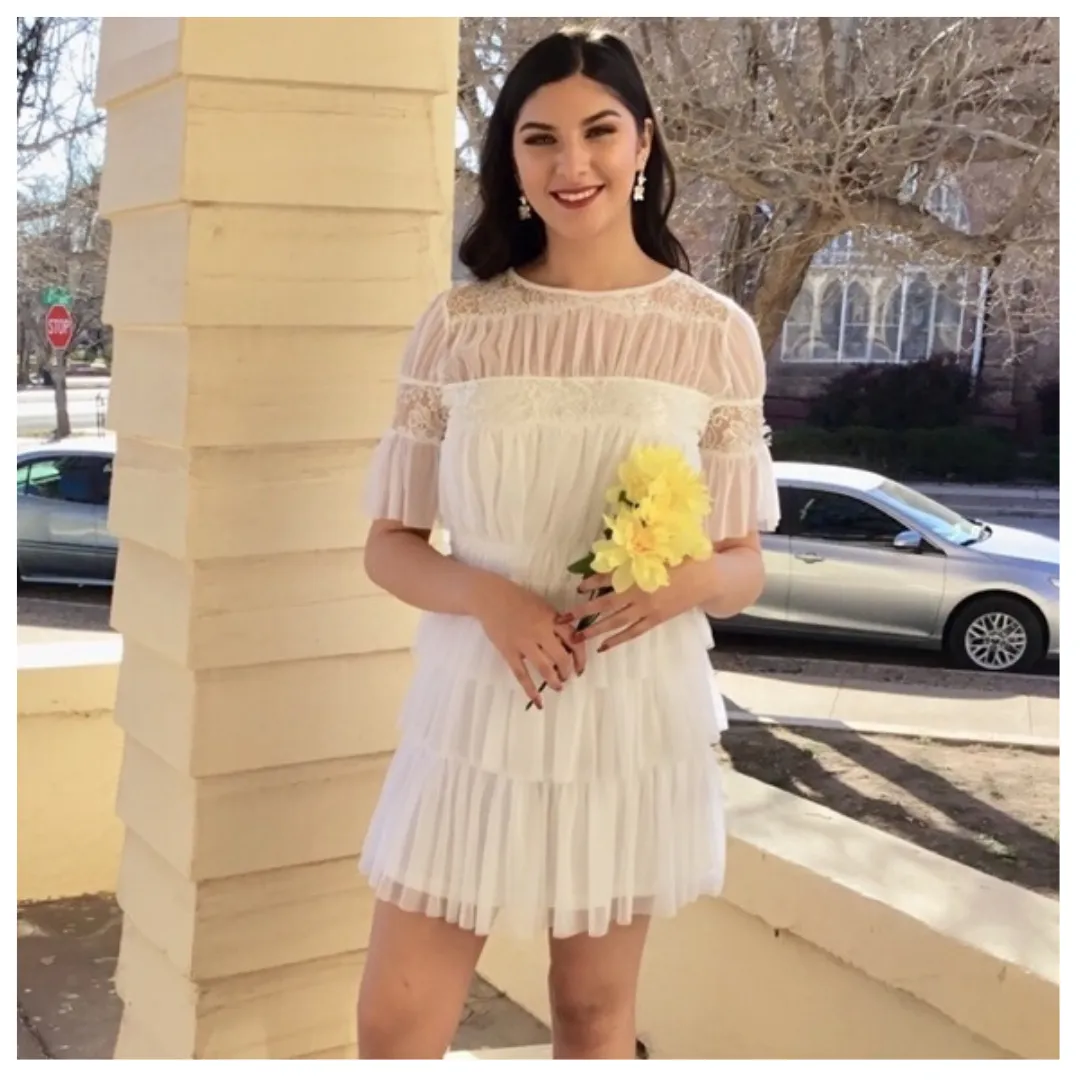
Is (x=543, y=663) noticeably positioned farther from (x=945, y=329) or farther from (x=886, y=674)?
(x=945, y=329)

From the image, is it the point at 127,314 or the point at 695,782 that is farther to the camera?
the point at 127,314

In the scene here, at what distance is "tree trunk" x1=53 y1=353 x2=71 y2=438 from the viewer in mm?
4556

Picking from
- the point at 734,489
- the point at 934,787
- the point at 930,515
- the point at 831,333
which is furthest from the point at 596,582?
the point at 831,333

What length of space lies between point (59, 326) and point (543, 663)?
3895 mm

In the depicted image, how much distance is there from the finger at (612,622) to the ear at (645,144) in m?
0.58

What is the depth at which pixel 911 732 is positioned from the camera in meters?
4.53

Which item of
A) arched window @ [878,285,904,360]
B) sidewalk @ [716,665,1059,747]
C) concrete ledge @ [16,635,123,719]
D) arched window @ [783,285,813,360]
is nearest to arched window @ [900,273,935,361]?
arched window @ [878,285,904,360]

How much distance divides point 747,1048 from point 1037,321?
407 cm

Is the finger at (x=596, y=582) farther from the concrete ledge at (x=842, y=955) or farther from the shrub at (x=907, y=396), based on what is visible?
the shrub at (x=907, y=396)

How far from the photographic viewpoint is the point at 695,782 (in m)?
1.52

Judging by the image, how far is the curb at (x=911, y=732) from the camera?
Answer: 443 cm
